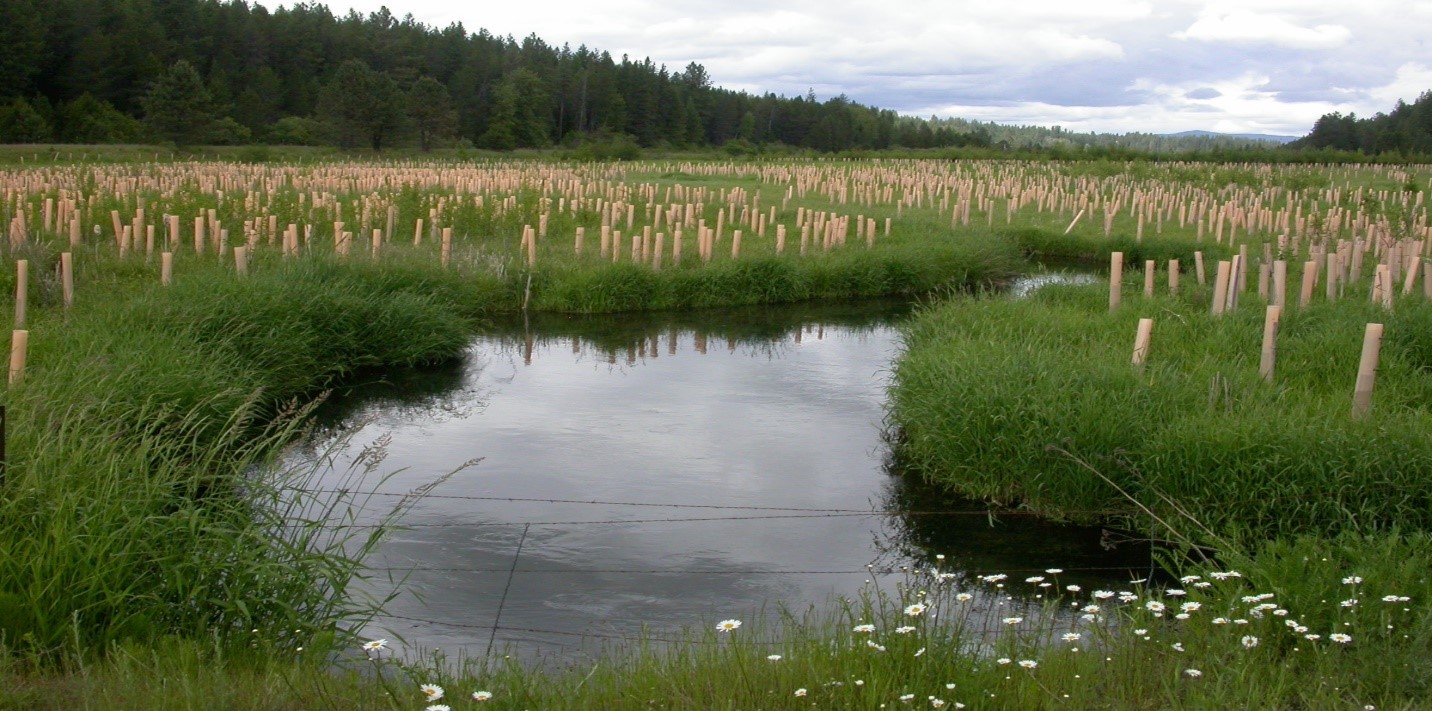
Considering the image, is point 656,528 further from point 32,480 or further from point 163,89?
point 163,89

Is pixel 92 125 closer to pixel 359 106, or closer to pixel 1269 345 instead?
pixel 359 106

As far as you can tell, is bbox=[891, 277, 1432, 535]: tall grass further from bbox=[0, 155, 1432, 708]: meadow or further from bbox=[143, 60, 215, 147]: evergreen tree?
bbox=[143, 60, 215, 147]: evergreen tree

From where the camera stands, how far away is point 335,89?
56.4 m

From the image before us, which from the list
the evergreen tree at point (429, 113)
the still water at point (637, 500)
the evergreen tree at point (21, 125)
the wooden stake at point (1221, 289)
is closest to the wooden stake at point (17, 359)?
the still water at point (637, 500)

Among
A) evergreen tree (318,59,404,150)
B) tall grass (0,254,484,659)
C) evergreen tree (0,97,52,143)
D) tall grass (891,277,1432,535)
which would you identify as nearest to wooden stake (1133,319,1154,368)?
tall grass (891,277,1432,535)

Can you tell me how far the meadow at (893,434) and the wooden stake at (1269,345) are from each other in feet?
0.37

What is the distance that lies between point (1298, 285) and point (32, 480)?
12.8m

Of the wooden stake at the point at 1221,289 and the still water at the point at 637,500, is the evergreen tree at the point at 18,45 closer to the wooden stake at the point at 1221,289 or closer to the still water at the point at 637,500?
the still water at the point at 637,500

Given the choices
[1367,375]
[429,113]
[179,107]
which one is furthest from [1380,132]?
[1367,375]

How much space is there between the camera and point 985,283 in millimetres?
19141

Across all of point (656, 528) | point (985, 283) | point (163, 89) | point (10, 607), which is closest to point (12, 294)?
point (656, 528)

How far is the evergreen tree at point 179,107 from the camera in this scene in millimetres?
48938

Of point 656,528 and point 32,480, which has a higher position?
point 32,480

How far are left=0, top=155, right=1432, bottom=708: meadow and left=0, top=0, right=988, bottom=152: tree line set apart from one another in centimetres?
3470
